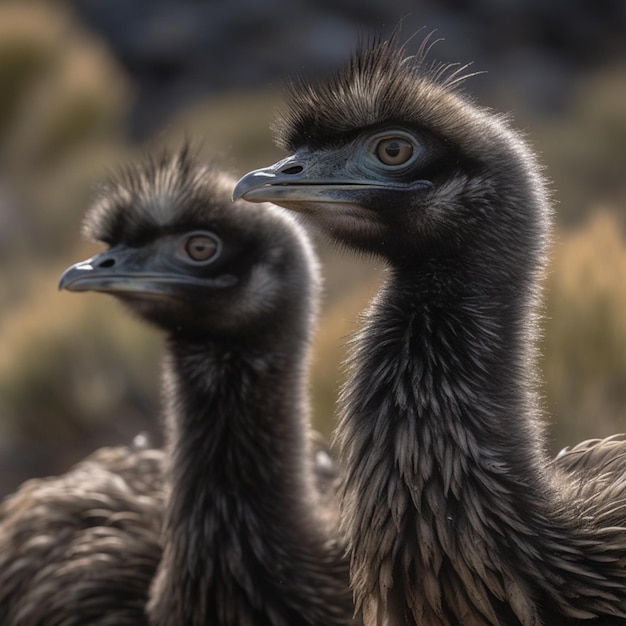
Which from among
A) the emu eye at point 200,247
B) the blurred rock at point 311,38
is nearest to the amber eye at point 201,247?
the emu eye at point 200,247

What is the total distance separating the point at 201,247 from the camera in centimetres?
401

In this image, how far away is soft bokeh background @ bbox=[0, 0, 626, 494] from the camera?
6.47 m

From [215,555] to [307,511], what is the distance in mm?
342

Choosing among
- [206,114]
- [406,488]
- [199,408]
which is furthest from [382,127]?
[206,114]

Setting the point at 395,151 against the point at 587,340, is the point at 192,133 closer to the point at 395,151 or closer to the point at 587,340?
the point at 587,340

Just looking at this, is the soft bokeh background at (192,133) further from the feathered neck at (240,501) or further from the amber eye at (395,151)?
the amber eye at (395,151)

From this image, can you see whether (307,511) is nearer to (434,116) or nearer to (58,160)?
(434,116)

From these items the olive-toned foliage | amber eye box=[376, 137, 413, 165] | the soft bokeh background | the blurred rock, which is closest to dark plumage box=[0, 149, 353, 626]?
amber eye box=[376, 137, 413, 165]

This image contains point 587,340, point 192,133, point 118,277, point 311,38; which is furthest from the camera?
point 311,38

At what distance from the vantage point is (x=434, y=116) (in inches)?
120

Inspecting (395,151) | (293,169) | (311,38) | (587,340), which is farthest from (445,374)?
(311,38)

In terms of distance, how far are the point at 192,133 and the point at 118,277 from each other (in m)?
5.03

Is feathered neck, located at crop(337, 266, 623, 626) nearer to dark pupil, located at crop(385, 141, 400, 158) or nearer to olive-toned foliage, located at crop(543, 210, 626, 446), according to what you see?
dark pupil, located at crop(385, 141, 400, 158)

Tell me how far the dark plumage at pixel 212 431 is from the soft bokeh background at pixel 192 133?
6.71ft
